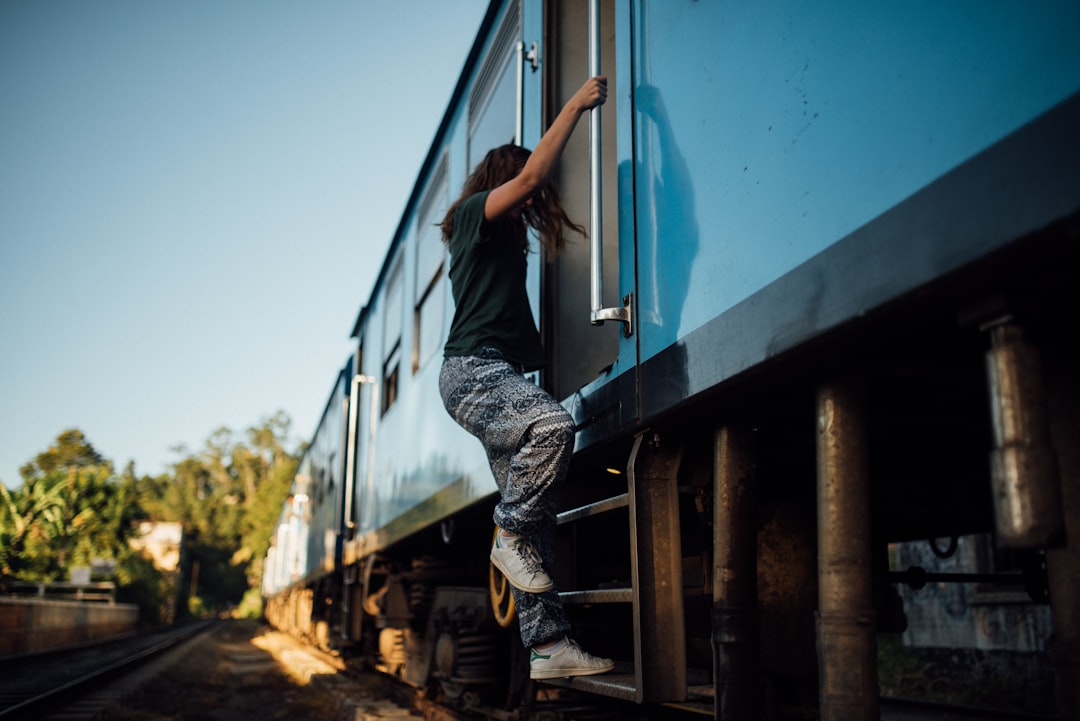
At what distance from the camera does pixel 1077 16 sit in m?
1.25

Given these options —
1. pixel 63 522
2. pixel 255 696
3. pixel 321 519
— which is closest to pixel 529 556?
pixel 255 696

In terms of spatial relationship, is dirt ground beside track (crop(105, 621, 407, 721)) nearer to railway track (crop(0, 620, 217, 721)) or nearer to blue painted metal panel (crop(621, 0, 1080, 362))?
railway track (crop(0, 620, 217, 721))

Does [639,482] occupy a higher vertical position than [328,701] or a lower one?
higher

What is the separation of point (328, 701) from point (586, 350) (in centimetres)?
630

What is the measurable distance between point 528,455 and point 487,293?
24.2 inches

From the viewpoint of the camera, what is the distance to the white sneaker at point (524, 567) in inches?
105

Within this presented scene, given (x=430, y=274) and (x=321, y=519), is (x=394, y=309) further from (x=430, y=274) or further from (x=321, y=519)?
(x=321, y=519)

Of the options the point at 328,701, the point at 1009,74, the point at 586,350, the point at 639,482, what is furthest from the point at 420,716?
the point at 1009,74

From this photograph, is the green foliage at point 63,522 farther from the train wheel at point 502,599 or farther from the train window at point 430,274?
the train wheel at point 502,599

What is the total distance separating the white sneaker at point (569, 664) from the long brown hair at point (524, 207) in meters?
1.24

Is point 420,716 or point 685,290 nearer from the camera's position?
point 685,290

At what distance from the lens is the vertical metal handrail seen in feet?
8.41

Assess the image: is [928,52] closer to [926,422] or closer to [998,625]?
[926,422]

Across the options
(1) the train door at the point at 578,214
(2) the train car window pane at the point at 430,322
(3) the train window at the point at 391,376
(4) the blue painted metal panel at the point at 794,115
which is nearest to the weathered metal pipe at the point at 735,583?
(4) the blue painted metal panel at the point at 794,115
